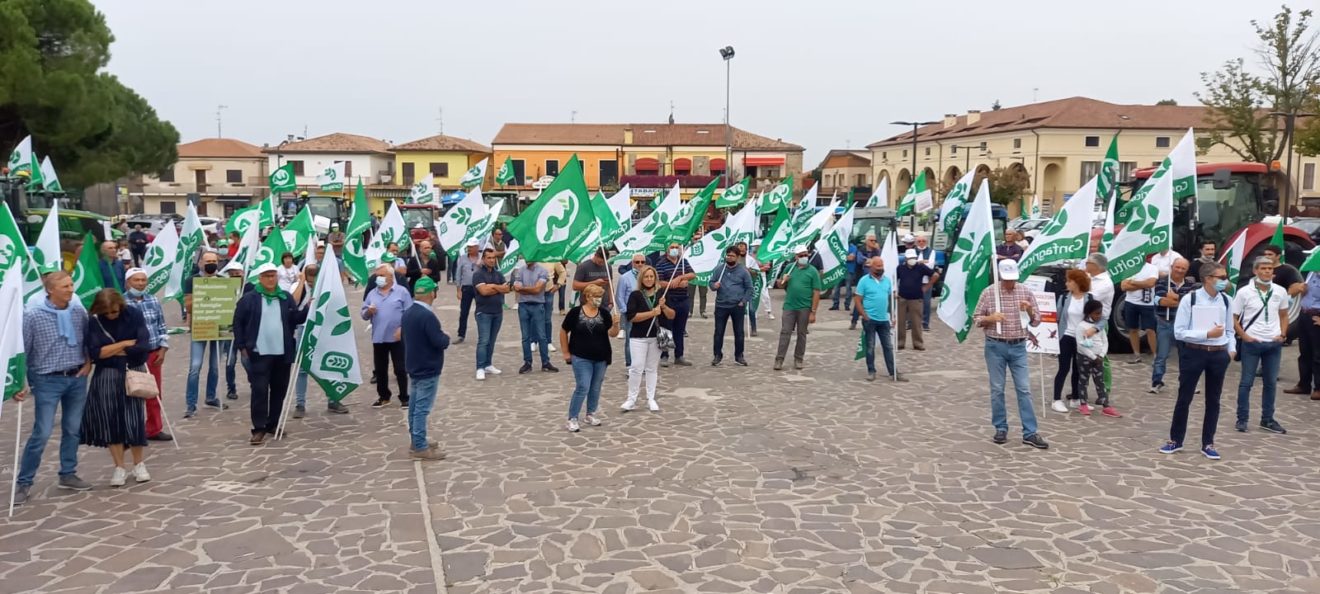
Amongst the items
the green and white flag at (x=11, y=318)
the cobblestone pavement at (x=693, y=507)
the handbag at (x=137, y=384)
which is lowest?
the cobblestone pavement at (x=693, y=507)

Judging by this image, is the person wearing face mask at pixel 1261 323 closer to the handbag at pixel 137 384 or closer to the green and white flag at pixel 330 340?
the green and white flag at pixel 330 340

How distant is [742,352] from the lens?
42.9ft

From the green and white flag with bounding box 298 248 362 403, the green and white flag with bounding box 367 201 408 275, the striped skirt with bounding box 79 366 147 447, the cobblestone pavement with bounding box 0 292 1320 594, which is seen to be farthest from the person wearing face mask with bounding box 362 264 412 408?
the green and white flag with bounding box 367 201 408 275

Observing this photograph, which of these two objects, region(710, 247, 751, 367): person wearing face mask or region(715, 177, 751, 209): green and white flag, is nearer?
region(710, 247, 751, 367): person wearing face mask

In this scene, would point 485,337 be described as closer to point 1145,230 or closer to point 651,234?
point 651,234

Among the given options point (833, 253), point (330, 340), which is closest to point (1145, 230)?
point (833, 253)

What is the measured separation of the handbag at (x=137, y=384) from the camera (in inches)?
286

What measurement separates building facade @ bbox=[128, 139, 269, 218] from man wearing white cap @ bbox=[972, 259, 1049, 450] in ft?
237

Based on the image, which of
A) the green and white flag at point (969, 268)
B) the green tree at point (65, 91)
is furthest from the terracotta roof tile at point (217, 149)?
the green and white flag at point (969, 268)

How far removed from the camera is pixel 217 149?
78.0 metres

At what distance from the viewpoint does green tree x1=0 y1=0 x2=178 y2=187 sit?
31766mm

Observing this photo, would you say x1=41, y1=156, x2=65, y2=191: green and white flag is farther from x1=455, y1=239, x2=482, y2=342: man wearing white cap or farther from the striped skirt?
the striped skirt

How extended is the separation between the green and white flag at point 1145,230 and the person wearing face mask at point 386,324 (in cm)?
754

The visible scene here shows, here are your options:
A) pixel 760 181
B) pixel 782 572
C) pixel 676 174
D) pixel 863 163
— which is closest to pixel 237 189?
pixel 676 174
